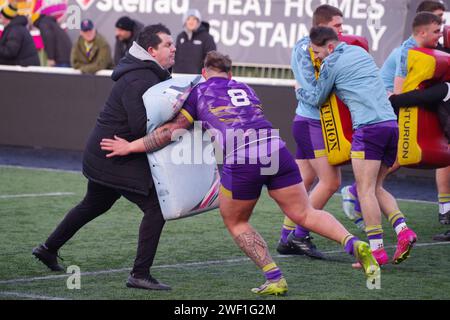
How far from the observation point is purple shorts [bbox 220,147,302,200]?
7.69 meters

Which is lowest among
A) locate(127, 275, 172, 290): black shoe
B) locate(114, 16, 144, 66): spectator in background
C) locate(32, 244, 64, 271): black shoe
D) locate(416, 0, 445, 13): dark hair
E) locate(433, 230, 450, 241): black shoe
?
locate(433, 230, 450, 241): black shoe

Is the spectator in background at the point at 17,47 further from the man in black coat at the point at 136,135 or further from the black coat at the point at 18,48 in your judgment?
the man in black coat at the point at 136,135

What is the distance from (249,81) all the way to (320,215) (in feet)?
30.8

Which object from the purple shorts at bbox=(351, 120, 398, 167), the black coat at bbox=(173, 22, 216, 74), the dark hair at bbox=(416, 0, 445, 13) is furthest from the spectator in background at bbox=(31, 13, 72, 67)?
the purple shorts at bbox=(351, 120, 398, 167)

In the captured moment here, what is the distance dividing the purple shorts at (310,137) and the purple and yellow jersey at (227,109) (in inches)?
73.5

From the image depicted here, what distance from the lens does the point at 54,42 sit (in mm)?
19906

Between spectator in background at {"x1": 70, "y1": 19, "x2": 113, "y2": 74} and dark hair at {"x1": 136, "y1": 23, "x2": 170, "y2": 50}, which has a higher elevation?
dark hair at {"x1": 136, "y1": 23, "x2": 170, "y2": 50}

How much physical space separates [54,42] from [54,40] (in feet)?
0.15

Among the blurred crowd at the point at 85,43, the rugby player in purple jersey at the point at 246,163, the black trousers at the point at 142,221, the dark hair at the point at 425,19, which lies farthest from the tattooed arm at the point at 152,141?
the blurred crowd at the point at 85,43

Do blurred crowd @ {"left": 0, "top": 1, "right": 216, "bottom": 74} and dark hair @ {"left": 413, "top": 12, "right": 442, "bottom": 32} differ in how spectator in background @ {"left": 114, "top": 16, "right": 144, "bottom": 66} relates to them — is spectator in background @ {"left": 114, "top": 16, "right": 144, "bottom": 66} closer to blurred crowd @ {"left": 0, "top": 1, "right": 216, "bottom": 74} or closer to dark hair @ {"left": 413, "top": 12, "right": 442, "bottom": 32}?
blurred crowd @ {"left": 0, "top": 1, "right": 216, "bottom": 74}

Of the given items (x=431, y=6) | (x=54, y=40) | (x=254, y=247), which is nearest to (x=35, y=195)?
(x=431, y=6)

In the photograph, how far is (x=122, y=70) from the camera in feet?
26.9

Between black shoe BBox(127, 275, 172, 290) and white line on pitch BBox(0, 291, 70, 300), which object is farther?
black shoe BBox(127, 275, 172, 290)
